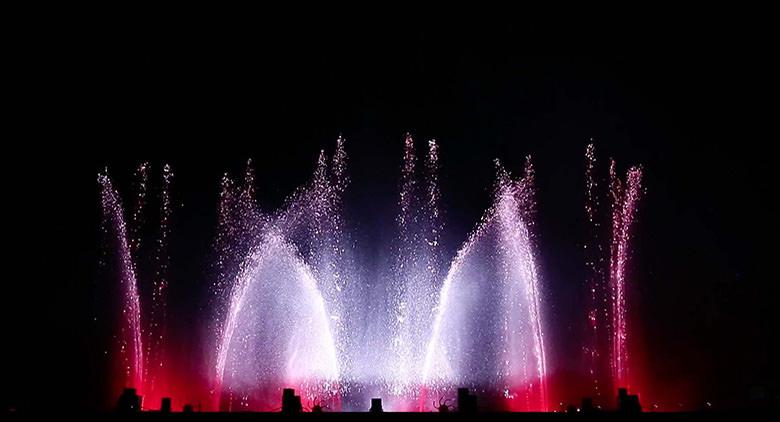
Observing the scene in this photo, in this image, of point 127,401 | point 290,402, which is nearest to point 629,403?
point 290,402

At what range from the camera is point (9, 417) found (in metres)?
15.4

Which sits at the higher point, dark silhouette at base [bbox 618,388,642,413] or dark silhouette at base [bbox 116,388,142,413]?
dark silhouette at base [bbox 618,388,642,413]

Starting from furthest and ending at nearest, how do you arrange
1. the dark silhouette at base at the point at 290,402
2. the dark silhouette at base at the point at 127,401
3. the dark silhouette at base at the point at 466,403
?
the dark silhouette at base at the point at 290,402
the dark silhouette at base at the point at 127,401
the dark silhouette at base at the point at 466,403

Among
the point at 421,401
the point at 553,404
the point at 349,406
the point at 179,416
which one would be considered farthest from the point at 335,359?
the point at 179,416

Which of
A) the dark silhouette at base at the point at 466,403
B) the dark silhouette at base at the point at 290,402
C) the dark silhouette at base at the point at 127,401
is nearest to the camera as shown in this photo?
the dark silhouette at base at the point at 466,403

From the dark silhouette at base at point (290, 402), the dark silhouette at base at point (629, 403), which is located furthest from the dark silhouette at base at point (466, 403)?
the dark silhouette at base at point (290, 402)

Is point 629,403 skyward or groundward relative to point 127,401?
skyward

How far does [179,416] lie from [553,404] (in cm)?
1778

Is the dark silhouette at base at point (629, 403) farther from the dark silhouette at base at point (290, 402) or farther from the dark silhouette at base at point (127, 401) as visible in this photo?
the dark silhouette at base at point (127, 401)

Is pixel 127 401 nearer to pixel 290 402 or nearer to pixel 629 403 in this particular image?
pixel 290 402

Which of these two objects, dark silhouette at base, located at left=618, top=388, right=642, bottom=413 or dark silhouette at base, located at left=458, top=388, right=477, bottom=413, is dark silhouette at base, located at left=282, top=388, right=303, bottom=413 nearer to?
dark silhouette at base, located at left=458, top=388, right=477, bottom=413

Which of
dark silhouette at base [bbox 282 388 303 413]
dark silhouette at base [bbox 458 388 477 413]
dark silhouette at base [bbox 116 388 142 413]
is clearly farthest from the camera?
dark silhouette at base [bbox 282 388 303 413]

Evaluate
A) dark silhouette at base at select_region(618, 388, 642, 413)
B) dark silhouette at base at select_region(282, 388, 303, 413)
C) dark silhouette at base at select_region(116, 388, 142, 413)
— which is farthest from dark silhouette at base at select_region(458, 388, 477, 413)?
dark silhouette at base at select_region(116, 388, 142, 413)

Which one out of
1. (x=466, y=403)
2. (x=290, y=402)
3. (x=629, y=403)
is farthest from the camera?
(x=290, y=402)
